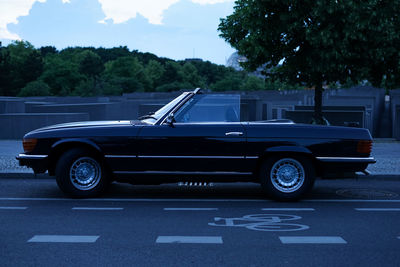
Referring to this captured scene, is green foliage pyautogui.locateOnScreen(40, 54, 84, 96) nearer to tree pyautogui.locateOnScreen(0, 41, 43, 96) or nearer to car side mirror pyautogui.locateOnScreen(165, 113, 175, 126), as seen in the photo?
tree pyautogui.locateOnScreen(0, 41, 43, 96)

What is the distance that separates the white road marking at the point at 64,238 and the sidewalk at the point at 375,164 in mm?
4875

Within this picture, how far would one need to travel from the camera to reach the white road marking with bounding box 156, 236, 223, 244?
218 inches

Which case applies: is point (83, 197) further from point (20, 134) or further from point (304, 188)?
point (20, 134)

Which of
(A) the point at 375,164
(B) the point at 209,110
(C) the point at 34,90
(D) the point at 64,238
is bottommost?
(D) the point at 64,238

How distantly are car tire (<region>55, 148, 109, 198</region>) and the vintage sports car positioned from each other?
14 millimetres

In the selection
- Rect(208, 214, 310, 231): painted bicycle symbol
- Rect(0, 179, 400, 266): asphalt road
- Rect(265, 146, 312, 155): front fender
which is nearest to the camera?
Rect(0, 179, 400, 266): asphalt road

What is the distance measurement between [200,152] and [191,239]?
235cm

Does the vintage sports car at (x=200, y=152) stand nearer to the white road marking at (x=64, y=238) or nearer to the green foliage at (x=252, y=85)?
the white road marking at (x=64, y=238)

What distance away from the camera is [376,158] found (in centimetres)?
1332

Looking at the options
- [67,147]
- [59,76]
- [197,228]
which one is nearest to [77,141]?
[67,147]

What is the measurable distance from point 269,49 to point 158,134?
39.8 ft

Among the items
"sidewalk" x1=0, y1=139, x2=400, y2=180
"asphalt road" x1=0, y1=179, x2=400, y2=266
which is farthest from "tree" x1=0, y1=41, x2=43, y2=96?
"asphalt road" x1=0, y1=179, x2=400, y2=266

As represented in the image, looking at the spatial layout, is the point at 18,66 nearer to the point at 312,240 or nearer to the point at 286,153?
the point at 286,153

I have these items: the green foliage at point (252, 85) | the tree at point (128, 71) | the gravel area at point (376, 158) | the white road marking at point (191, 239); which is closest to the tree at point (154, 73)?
the tree at point (128, 71)
